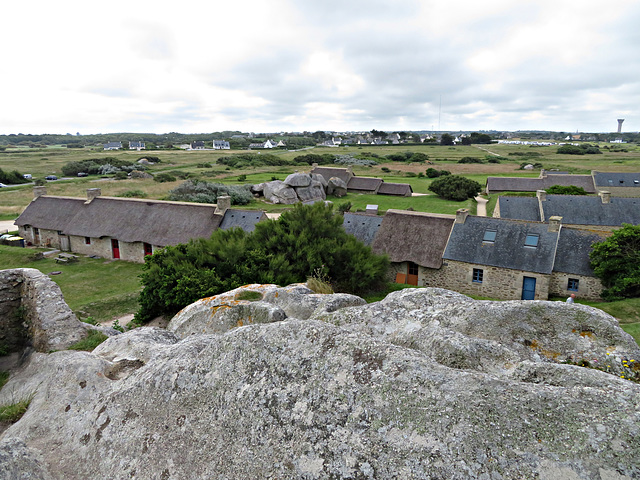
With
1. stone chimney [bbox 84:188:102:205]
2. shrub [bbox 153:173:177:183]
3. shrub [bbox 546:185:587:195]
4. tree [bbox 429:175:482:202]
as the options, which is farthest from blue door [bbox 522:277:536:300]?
shrub [bbox 153:173:177:183]

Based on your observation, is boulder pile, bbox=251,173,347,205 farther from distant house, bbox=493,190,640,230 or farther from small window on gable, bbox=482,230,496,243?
small window on gable, bbox=482,230,496,243

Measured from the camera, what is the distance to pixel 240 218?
3084 cm

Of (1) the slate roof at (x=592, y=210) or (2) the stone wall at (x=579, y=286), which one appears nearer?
(2) the stone wall at (x=579, y=286)

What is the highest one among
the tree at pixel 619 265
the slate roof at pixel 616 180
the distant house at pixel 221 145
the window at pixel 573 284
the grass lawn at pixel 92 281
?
the distant house at pixel 221 145

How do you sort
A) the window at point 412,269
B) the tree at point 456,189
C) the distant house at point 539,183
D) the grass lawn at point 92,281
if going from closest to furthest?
the grass lawn at point 92,281 < the window at point 412,269 < the distant house at point 539,183 < the tree at point 456,189

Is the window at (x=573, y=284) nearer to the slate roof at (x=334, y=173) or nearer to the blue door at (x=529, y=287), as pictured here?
the blue door at (x=529, y=287)

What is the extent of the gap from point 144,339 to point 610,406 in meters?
8.25

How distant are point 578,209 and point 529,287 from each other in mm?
18068

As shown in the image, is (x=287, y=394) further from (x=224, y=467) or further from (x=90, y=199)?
(x=90, y=199)

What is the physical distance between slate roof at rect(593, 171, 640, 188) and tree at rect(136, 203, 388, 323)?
149ft

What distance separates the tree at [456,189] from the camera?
56.6 metres

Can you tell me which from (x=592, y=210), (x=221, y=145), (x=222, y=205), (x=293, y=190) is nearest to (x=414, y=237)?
(x=222, y=205)

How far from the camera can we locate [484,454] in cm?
381

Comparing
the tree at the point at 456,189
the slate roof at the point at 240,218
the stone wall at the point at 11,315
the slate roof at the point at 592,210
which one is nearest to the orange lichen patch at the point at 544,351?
the stone wall at the point at 11,315
